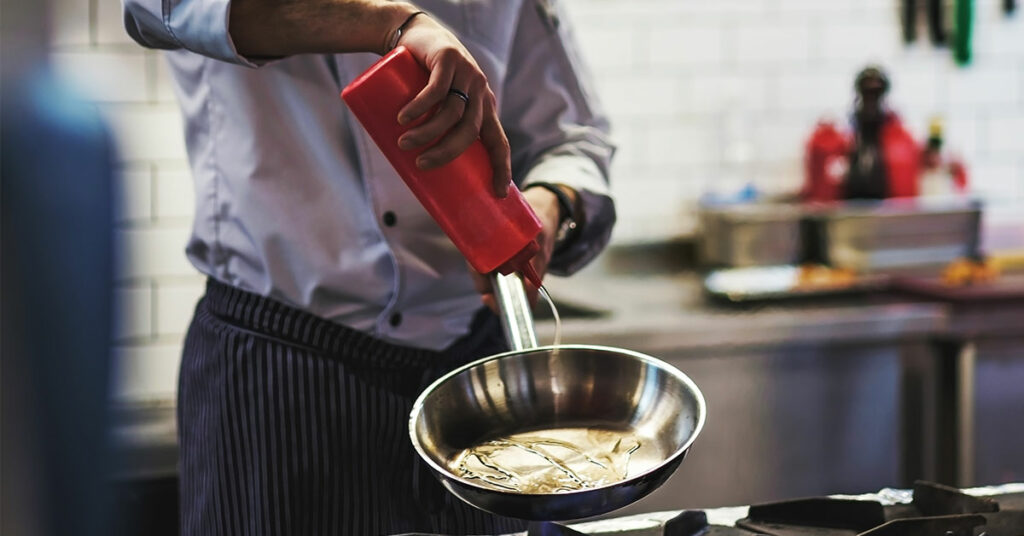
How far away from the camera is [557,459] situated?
773 millimetres

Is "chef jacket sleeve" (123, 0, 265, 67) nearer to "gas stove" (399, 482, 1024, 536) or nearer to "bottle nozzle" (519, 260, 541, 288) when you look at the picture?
"bottle nozzle" (519, 260, 541, 288)

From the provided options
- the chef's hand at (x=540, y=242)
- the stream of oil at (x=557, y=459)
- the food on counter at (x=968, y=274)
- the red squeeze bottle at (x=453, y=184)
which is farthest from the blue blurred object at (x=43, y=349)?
the food on counter at (x=968, y=274)

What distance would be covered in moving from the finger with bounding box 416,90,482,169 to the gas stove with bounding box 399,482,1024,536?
1.06 ft

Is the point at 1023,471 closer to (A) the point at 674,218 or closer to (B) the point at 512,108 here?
(A) the point at 674,218

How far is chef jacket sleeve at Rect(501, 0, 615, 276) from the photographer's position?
3.60ft

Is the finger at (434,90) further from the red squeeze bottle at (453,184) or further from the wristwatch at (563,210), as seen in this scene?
the wristwatch at (563,210)

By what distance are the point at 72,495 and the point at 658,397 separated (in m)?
0.54

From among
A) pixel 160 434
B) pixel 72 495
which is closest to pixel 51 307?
pixel 72 495

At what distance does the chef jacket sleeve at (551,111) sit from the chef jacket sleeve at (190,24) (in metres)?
0.41

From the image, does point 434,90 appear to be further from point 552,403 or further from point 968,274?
point 968,274

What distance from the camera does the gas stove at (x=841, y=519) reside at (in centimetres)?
81

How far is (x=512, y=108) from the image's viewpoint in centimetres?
112

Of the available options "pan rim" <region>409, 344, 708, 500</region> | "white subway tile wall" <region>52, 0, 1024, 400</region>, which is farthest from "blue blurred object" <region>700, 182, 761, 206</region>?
"pan rim" <region>409, 344, 708, 500</region>

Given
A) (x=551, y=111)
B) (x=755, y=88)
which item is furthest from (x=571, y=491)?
(x=755, y=88)
